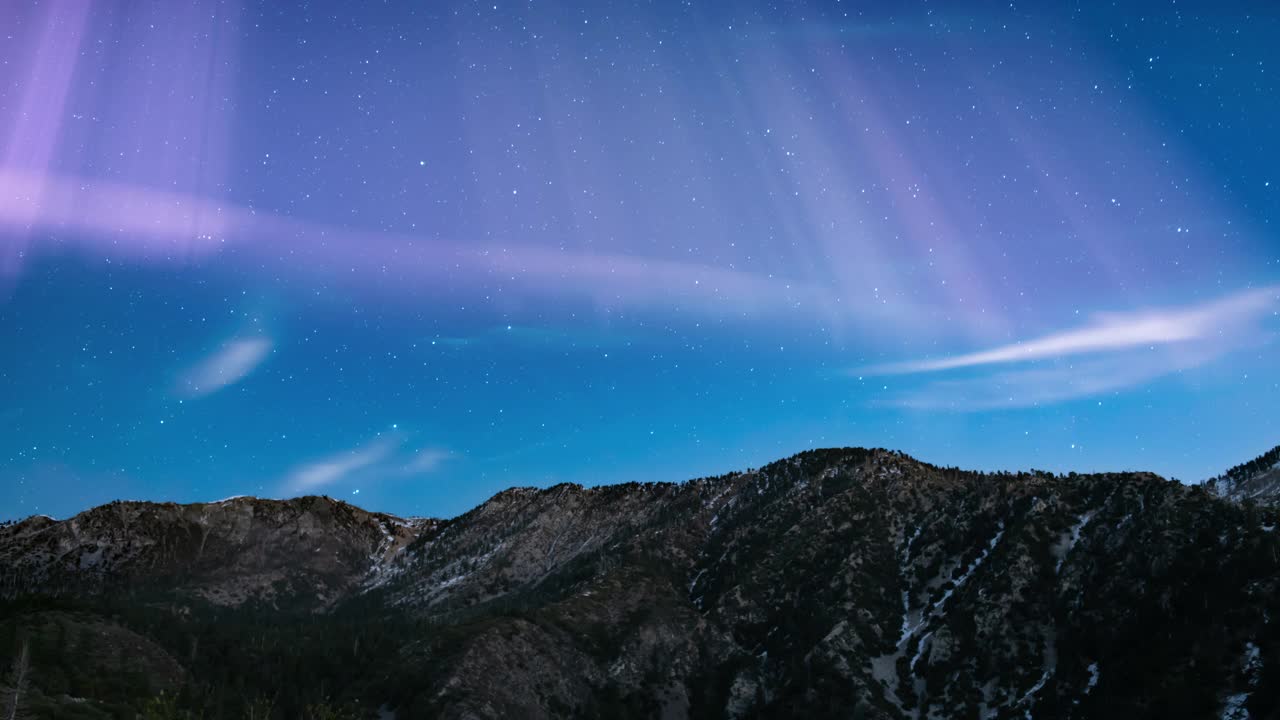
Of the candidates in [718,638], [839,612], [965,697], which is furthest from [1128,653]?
[718,638]

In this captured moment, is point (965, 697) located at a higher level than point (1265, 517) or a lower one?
lower

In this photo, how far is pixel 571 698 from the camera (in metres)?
164

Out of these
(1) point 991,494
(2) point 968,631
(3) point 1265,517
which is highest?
(1) point 991,494

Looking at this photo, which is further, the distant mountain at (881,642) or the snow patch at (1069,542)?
the snow patch at (1069,542)

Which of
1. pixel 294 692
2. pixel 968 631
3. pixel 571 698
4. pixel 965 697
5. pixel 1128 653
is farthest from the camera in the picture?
pixel 294 692

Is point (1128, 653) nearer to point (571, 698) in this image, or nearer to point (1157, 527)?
point (1157, 527)

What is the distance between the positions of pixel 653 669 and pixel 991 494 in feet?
316

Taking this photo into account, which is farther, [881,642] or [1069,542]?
[881,642]

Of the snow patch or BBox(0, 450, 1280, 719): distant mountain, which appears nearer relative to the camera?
BBox(0, 450, 1280, 719): distant mountain

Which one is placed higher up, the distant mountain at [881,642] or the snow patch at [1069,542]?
the snow patch at [1069,542]

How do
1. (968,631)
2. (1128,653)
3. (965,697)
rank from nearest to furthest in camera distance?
(1128,653) → (965,697) → (968,631)

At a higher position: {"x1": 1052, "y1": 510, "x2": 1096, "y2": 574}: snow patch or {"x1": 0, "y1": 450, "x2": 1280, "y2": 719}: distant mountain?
{"x1": 1052, "y1": 510, "x2": 1096, "y2": 574}: snow patch

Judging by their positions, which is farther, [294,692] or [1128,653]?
[294,692]

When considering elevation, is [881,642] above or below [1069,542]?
below
